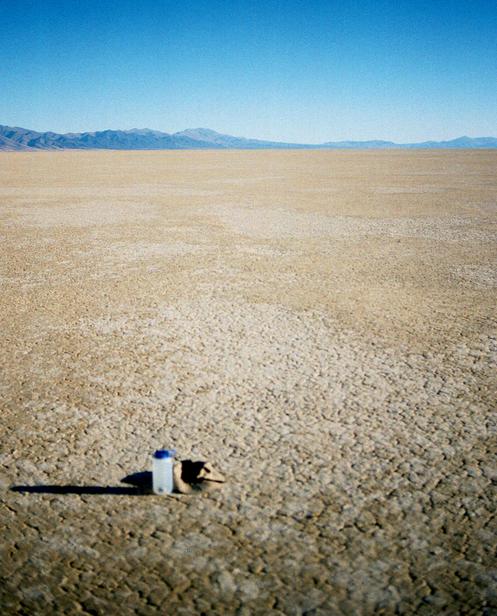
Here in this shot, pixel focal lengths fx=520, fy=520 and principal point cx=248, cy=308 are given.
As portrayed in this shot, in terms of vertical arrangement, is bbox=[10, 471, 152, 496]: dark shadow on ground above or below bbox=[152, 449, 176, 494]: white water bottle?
below

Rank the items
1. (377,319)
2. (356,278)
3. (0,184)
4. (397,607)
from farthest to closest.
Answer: (0,184) < (356,278) < (377,319) < (397,607)

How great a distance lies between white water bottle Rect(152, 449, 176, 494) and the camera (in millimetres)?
3105

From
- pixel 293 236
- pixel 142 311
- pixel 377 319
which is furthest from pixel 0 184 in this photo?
pixel 377 319

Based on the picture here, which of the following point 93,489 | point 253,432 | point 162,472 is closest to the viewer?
point 162,472

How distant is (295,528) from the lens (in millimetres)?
2980

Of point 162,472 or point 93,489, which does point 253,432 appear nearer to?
point 162,472

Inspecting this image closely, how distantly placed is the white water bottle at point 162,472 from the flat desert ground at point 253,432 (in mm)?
80

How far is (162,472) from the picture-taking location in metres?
3.18

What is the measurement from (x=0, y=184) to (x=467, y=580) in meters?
27.6

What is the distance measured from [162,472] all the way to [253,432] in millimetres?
986

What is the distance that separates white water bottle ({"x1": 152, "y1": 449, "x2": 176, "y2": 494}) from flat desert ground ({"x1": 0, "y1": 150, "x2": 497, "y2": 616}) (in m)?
0.08

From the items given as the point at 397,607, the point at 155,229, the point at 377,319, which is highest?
the point at 155,229

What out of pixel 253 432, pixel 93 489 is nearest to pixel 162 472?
pixel 93 489

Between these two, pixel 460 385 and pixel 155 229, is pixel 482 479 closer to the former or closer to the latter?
pixel 460 385
